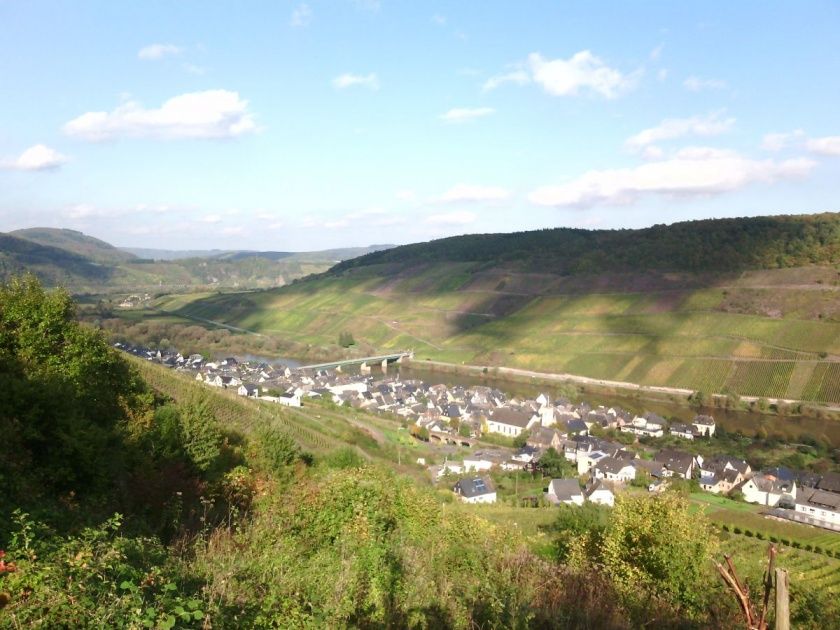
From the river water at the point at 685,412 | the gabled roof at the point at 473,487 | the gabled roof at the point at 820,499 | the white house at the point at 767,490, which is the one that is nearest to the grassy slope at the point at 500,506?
the white house at the point at 767,490

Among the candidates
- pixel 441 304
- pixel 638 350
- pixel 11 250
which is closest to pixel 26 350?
pixel 638 350

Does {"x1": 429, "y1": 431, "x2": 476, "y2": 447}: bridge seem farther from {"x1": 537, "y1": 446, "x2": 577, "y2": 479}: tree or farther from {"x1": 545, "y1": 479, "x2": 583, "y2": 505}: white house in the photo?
{"x1": 545, "y1": 479, "x2": 583, "y2": 505}: white house

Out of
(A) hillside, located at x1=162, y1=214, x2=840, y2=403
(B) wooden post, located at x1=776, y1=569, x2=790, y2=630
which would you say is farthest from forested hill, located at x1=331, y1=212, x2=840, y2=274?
(B) wooden post, located at x1=776, y1=569, x2=790, y2=630

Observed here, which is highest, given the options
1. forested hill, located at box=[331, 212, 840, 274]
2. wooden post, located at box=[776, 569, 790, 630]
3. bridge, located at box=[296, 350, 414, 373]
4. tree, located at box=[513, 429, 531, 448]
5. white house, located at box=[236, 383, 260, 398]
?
forested hill, located at box=[331, 212, 840, 274]

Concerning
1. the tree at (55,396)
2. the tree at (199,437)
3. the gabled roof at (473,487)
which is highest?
the tree at (55,396)

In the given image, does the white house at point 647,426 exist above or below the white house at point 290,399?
below

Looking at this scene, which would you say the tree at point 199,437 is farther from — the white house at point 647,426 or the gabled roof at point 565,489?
the white house at point 647,426

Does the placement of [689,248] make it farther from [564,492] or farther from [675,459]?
[564,492]
